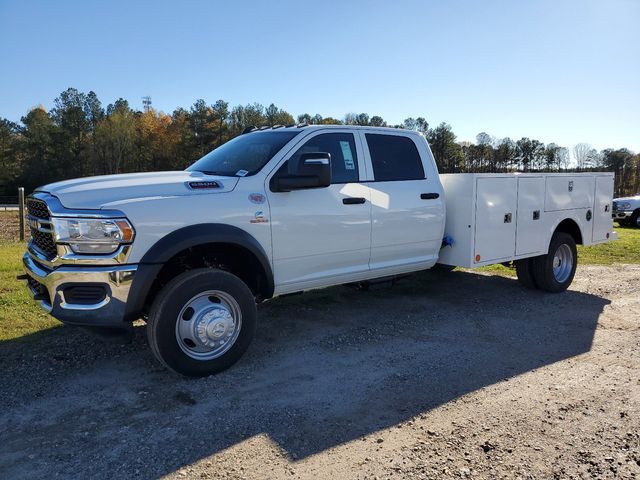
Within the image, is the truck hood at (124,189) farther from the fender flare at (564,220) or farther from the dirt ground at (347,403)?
the fender flare at (564,220)

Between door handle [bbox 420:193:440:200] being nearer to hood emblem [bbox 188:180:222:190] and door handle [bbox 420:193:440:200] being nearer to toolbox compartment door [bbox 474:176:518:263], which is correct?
toolbox compartment door [bbox 474:176:518:263]

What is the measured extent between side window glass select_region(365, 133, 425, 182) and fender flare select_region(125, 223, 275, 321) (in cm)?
186

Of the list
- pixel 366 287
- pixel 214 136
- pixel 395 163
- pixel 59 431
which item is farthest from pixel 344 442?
pixel 214 136

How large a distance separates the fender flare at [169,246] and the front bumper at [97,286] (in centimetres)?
6

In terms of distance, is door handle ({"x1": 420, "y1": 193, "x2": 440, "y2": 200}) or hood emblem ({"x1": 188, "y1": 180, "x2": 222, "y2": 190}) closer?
hood emblem ({"x1": 188, "y1": 180, "x2": 222, "y2": 190})

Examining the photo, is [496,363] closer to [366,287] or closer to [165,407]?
[366,287]

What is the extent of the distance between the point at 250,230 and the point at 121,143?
74.2 metres

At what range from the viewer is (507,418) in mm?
3482

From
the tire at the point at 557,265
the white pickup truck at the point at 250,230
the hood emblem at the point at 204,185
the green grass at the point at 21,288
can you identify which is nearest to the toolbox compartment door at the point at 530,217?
the white pickup truck at the point at 250,230

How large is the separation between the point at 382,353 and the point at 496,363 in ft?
3.32

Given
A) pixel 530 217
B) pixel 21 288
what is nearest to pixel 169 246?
pixel 21 288

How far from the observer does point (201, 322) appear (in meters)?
4.07

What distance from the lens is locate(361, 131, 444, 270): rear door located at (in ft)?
17.5

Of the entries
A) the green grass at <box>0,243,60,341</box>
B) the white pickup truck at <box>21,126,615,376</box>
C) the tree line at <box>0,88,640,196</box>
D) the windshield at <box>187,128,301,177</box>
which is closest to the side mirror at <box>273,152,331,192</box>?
the white pickup truck at <box>21,126,615,376</box>
